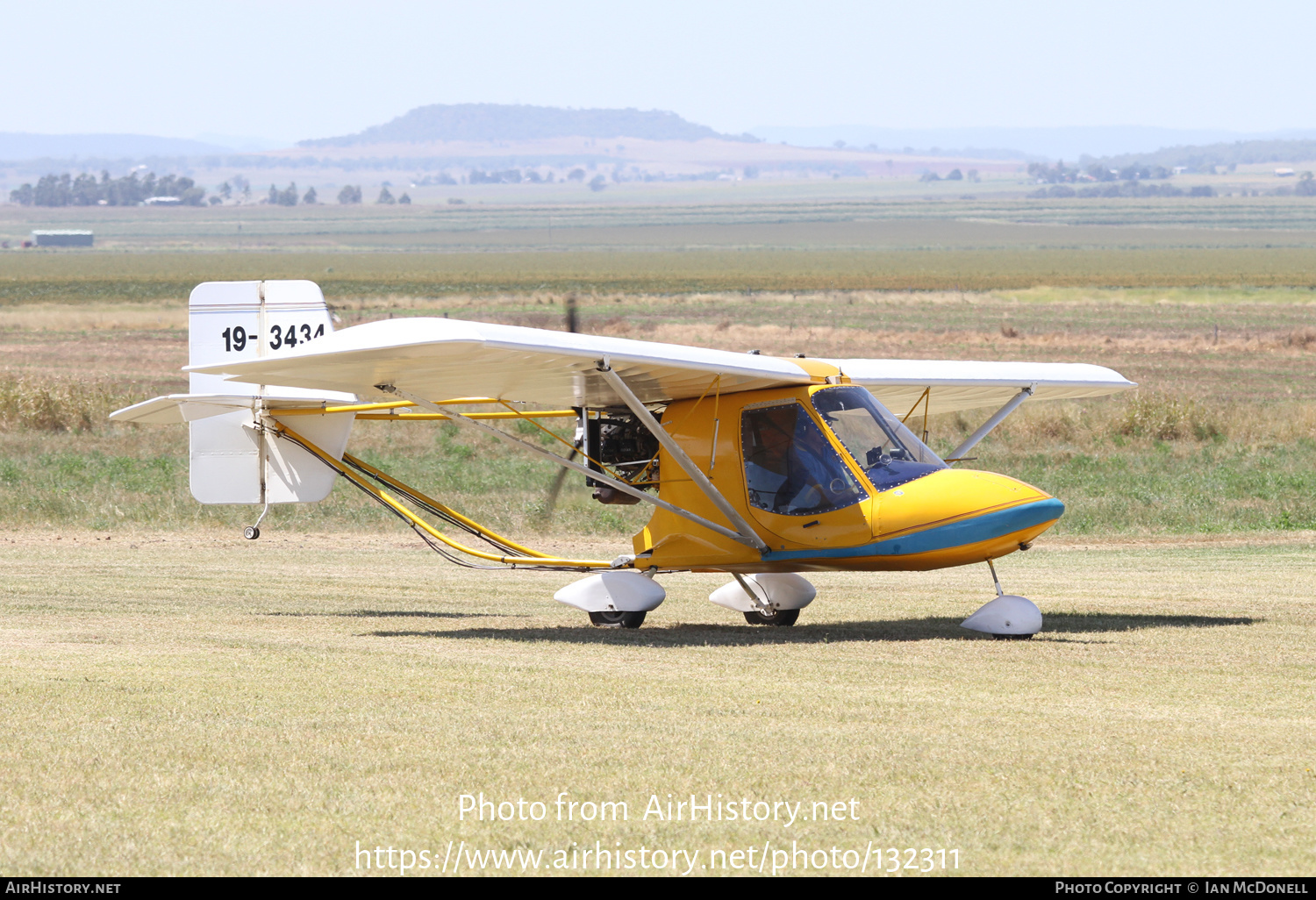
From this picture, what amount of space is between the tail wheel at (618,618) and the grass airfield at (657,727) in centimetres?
15

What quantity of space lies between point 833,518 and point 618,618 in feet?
7.55

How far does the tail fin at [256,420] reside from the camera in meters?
15.0

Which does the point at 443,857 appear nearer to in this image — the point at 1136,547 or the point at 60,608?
the point at 60,608

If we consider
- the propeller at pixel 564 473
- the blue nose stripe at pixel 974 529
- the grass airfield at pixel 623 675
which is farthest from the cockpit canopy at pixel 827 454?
the propeller at pixel 564 473

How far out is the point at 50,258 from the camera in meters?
175

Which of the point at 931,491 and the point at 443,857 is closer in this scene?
the point at 443,857

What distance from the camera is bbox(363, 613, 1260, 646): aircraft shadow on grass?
41.1 feet

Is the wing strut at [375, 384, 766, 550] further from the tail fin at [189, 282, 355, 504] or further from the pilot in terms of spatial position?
the tail fin at [189, 282, 355, 504]

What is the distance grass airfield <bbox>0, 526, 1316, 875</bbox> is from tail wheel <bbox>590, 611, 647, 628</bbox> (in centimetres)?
15

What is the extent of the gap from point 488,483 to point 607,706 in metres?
15.9

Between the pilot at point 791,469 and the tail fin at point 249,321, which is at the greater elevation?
the tail fin at point 249,321

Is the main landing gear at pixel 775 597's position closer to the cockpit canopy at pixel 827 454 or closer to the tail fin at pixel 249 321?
the cockpit canopy at pixel 827 454

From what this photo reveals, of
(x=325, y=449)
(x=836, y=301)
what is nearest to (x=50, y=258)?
(x=836, y=301)

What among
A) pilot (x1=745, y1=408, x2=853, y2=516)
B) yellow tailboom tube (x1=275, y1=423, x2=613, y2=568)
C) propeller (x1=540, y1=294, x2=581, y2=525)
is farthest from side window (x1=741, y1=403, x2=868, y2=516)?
yellow tailboom tube (x1=275, y1=423, x2=613, y2=568)
